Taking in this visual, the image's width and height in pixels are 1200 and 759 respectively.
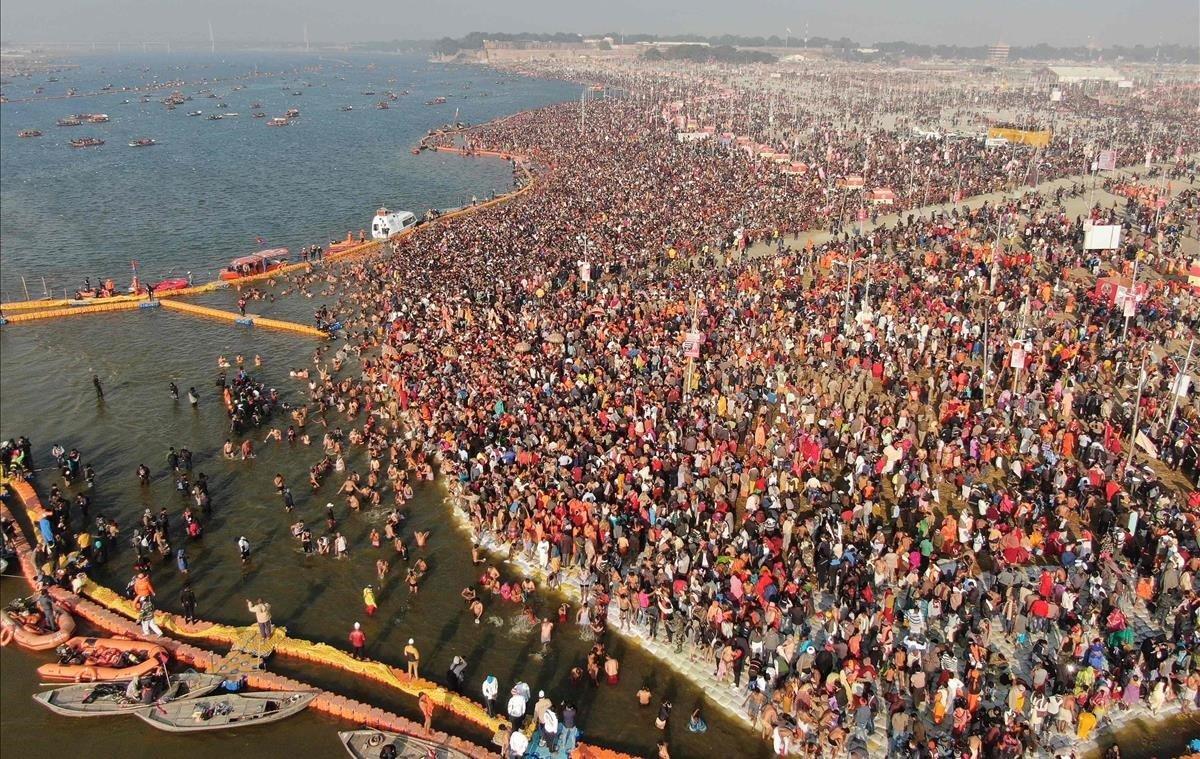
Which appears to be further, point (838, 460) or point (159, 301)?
point (159, 301)

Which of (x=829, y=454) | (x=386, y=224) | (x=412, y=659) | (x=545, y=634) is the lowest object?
(x=412, y=659)

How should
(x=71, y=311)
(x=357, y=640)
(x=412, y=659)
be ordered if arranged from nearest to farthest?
(x=412, y=659), (x=357, y=640), (x=71, y=311)

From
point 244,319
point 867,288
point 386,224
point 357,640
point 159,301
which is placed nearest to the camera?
point 357,640

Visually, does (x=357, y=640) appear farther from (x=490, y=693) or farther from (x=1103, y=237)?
(x=1103, y=237)

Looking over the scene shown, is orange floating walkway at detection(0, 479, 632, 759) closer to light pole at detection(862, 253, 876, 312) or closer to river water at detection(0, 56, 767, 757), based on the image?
river water at detection(0, 56, 767, 757)

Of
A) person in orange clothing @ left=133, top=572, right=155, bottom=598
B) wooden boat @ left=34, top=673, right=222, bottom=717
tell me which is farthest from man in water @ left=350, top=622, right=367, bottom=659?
person in orange clothing @ left=133, top=572, right=155, bottom=598

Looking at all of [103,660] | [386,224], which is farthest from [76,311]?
[103,660]
